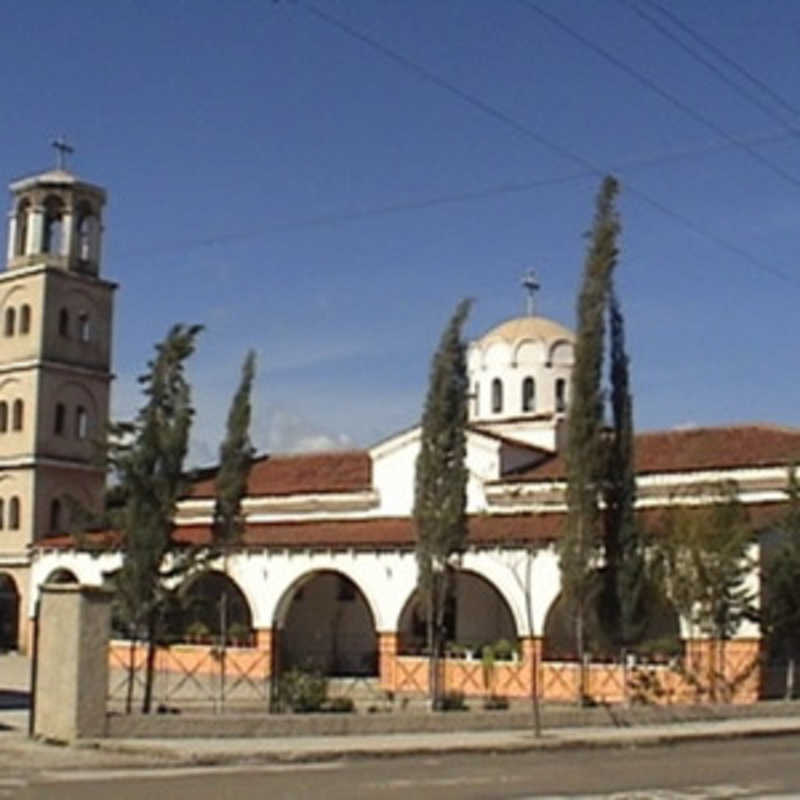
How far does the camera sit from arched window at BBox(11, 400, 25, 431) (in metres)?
58.0

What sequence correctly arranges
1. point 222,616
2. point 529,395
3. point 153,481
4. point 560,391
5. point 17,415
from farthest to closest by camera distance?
point 17,415 < point 529,395 < point 560,391 < point 222,616 < point 153,481

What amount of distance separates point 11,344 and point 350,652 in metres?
18.3

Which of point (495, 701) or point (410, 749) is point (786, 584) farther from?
point (410, 749)

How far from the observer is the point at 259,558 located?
48375 mm

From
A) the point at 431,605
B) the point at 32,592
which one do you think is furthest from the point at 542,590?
the point at 32,592

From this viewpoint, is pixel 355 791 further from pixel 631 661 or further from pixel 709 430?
pixel 709 430

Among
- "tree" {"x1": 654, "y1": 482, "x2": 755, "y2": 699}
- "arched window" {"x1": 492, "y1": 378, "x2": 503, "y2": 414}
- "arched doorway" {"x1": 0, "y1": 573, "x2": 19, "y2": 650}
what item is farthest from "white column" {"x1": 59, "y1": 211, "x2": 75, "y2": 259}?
"tree" {"x1": 654, "y1": 482, "x2": 755, "y2": 699}

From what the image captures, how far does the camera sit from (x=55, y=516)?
58.5 meters

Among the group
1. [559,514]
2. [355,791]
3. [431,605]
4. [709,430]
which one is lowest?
[355,791]

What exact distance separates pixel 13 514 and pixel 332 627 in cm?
1396

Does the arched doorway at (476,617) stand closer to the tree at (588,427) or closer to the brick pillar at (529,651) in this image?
the brick pillar at (529,651)

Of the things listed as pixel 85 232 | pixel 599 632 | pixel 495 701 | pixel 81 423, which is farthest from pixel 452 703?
pixel 85 232

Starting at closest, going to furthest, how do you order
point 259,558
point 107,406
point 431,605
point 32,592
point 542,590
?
point 431,605, point 542,590, point 259,558, point 32,592, point 107,406

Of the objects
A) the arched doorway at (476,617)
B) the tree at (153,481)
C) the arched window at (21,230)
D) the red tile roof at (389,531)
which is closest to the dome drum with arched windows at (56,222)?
the arched window at (21,230)
